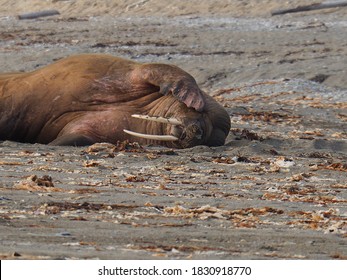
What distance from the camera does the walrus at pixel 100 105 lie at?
32.0 feet

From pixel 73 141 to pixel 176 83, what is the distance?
101cm

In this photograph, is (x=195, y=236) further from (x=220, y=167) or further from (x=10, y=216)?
(x=220, y=167)

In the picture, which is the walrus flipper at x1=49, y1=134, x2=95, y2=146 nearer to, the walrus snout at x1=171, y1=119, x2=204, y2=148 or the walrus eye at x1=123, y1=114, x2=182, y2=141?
the walrus eye at x1=123, y1=114, x2=182, y2=141

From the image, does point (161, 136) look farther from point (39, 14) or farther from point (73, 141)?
point (39, 14)

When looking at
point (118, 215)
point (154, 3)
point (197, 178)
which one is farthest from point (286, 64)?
point (118, 215)

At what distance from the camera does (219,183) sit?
7.82m

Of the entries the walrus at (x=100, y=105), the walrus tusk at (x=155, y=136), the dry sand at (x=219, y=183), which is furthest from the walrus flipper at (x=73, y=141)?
the walrus tusk at (x=155, y=136)

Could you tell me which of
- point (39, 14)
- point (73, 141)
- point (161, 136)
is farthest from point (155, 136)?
point (39, 14)

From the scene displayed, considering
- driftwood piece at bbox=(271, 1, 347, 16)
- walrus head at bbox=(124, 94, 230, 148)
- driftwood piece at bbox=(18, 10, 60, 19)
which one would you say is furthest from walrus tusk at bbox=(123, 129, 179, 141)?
driftwood piece at bbox=(18, 10, 60, 19)

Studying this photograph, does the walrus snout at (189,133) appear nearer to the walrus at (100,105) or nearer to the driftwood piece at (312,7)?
the walrus at (100,105)

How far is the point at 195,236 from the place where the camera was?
18.7ft

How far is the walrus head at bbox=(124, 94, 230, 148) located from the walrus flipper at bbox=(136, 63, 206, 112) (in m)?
0.10

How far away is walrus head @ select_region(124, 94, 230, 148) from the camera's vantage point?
9.59m

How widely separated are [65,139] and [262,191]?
279 centimetres
